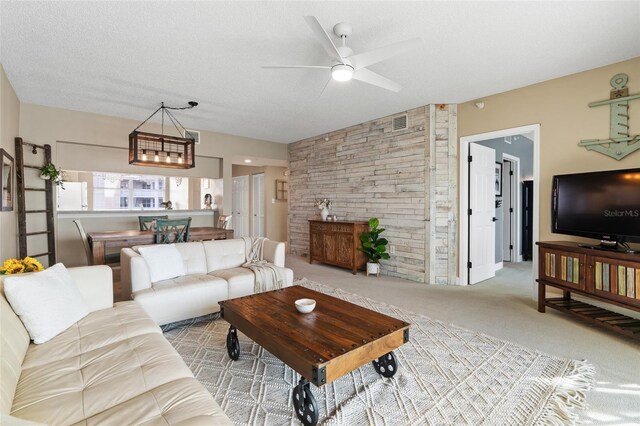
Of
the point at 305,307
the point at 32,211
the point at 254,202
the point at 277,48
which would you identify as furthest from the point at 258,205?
the point at 305,307

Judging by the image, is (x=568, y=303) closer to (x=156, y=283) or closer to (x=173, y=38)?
(x=156, y=283)

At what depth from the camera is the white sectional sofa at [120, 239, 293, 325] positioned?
2.76 metres

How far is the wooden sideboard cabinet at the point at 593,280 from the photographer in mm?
2541

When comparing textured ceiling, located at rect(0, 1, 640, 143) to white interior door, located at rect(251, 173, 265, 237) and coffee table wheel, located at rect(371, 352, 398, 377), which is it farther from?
white interior door, located at rect(251, 173, 265, 237)

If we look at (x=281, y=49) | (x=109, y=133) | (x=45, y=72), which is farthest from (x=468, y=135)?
(x=109, y=133)

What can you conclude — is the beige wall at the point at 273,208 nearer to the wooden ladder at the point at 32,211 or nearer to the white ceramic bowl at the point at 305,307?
the wooden ladder at the point at 32,211

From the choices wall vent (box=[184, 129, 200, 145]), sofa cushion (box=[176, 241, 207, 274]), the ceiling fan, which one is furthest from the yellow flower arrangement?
wall vent (box=[184, 129, 200, 145])

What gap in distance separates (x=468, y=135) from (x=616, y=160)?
1.66m

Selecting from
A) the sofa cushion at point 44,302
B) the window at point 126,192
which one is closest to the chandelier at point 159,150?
the sofa cushion at point 44,302

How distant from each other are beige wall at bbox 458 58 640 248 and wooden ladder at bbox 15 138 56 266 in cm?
656

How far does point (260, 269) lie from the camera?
348 centimetres

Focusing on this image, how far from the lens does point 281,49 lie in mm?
2871

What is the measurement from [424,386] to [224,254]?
2.66 meters

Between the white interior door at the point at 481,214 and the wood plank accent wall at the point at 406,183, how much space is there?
0.98 feet
